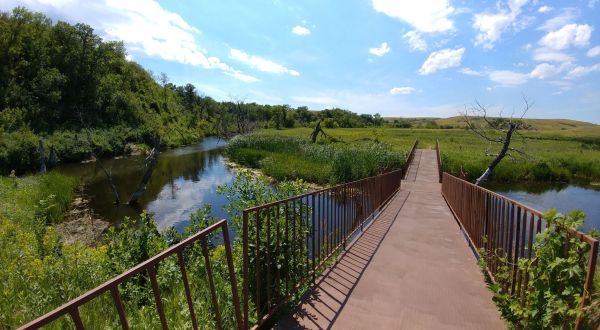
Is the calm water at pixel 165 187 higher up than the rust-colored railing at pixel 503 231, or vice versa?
the rust-colored railing at pixel 503 231

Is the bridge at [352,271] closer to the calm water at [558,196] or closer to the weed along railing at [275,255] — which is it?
the weed along railing at [275,255]

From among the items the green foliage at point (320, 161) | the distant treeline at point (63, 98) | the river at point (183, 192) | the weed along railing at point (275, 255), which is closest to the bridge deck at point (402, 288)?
the weed along railing at point (275, 255)

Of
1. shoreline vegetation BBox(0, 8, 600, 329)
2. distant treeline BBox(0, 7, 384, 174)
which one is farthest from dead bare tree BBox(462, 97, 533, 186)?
distant treeline BBox(0, 7, 384, 174)

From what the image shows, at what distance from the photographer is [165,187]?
21453 mm

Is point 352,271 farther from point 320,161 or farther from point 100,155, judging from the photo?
point 100,155

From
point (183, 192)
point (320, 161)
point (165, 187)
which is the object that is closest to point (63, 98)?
point (165, 187)

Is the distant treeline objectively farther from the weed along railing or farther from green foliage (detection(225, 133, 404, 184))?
the weed along railing

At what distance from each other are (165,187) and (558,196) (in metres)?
24.0

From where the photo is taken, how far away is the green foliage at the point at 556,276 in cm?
234

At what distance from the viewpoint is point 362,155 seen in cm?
2158

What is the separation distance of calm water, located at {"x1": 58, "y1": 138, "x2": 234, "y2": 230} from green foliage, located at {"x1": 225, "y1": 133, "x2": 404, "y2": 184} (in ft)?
9.09

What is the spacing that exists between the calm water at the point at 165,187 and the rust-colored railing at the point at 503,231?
30.9 feet

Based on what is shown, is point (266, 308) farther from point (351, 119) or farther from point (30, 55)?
point (351, 119)

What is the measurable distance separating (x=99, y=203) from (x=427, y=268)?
53.4 feet
